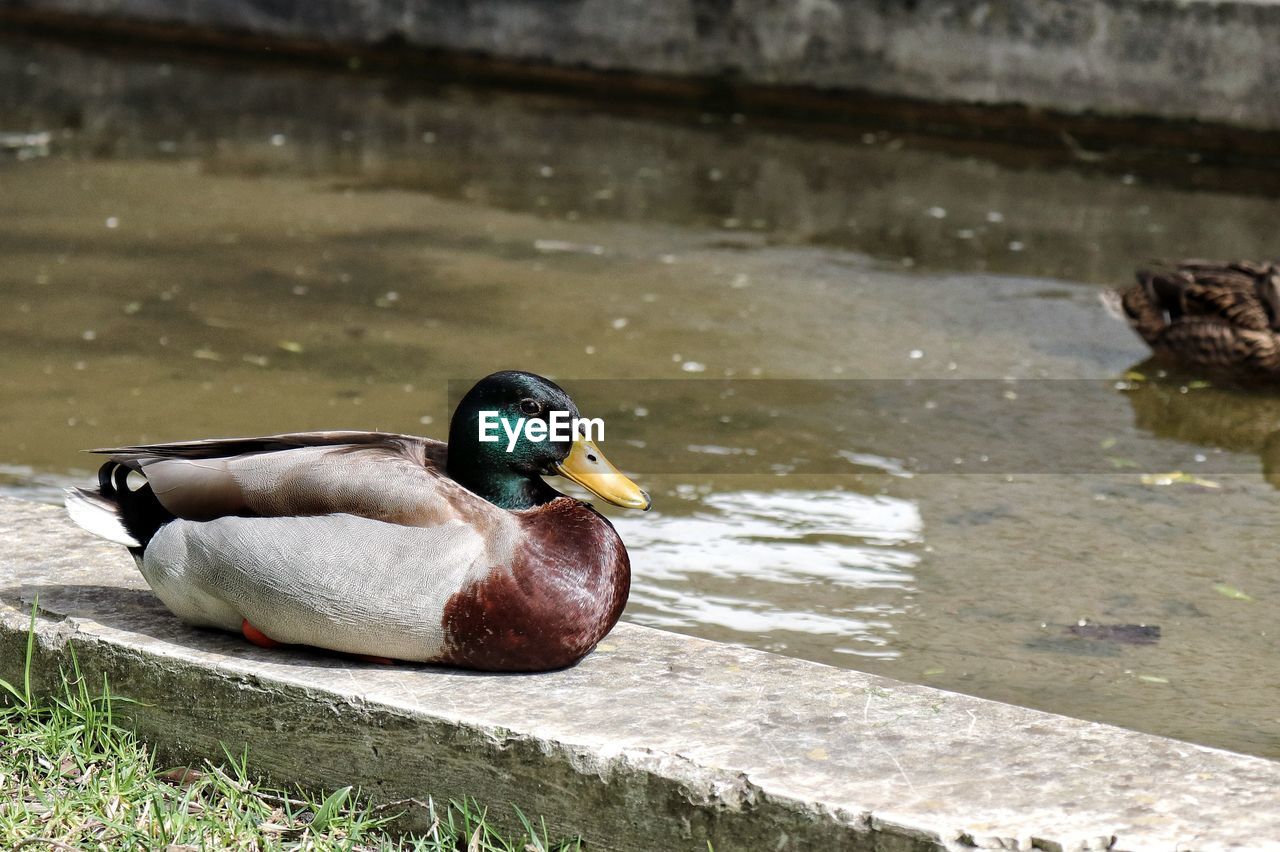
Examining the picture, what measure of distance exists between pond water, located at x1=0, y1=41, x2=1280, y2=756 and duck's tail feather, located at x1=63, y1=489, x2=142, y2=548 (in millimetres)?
1459

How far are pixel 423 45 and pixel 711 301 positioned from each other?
5.78m

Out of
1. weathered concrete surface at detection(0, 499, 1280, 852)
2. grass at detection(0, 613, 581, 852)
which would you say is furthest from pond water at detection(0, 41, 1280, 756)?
grass at detection(0, 613, 581, 852)

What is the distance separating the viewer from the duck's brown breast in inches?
119

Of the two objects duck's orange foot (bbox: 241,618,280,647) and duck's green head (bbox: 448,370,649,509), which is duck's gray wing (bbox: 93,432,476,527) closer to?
duck's green head (bbox: 448,370,649,509)

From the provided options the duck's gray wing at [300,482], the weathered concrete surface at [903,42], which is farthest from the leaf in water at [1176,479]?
the weathered concrete surface at [903,42]

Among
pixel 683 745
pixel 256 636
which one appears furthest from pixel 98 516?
pixel 683 745

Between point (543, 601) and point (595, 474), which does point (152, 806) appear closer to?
point (543, 601)

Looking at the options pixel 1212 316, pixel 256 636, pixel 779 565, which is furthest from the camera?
pixel 1212 316

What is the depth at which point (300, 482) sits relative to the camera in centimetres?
307

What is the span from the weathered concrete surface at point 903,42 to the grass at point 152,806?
8.26 meters

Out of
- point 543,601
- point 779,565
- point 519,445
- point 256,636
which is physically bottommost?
point 779,565

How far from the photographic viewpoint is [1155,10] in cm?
994

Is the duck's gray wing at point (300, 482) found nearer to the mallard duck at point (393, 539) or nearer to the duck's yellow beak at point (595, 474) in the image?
the mallard duck at point (393, 539)

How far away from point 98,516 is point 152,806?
0.61 meters
